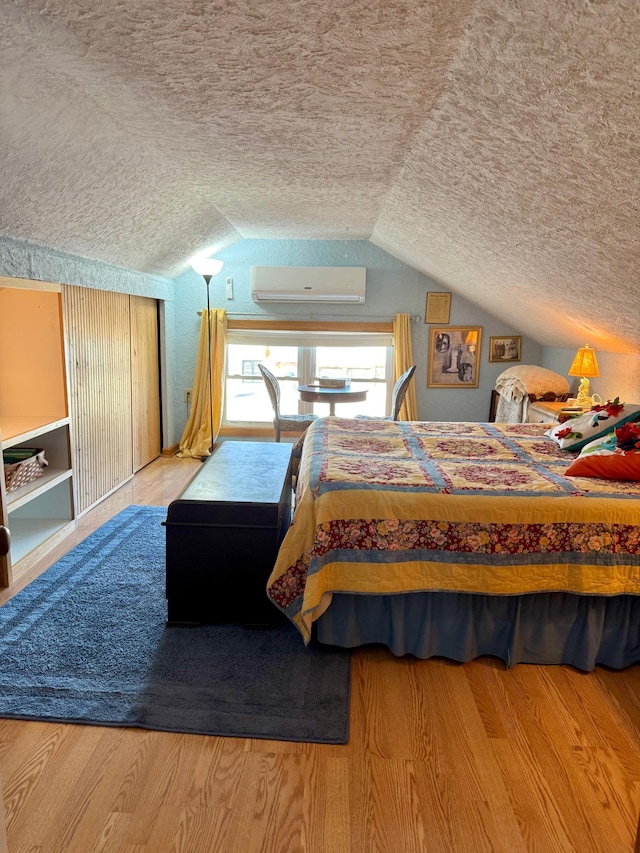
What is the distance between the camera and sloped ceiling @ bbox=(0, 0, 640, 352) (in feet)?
4.87

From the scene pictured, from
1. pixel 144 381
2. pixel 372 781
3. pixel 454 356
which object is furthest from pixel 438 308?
pixel 372 781

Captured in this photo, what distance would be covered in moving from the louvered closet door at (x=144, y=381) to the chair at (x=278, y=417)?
3.46 ft

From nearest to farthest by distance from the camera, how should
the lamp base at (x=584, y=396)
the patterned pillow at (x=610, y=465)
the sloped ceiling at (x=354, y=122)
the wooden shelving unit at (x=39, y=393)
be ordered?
1. the sloped ceiling at (x=354, y=122)
2. the patterned pillow at (x=610, y=465)
3. the wooden shelving unit at (x=39, y=393)
4. the lamp base at (x=584, y=396)

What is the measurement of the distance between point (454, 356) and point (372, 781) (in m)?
4.53

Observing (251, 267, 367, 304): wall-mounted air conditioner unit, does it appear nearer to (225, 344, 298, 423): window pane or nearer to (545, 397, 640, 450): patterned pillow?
(225, 344, 298, 423): window pane

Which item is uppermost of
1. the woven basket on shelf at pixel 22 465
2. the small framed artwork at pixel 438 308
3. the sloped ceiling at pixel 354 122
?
the sloped ceiling at pixel 354 122

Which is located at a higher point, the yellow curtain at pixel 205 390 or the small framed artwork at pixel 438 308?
the small framed artwork at pixel 438 308

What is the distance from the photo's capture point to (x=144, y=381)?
5113 millimetres

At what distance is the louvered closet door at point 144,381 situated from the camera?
15.9 feet

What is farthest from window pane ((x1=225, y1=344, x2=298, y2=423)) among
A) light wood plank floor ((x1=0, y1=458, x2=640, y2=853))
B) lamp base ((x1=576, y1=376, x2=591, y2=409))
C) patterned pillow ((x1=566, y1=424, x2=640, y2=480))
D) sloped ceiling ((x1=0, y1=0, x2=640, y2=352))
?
light wood plank floor ((x1=0, y1=458, x2=640, y2=853))

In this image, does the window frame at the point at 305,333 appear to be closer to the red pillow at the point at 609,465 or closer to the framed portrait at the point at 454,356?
the framed portrait at the point at 454,356

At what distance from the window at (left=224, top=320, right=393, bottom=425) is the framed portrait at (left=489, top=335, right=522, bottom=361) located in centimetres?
101

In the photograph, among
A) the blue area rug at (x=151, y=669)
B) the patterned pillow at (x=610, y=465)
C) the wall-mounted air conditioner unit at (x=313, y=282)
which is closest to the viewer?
the blue area rug at (x=151, y=669)

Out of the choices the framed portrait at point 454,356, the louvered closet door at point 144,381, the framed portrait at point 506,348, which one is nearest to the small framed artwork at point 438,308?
the framed portrait at point 454,356
